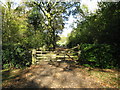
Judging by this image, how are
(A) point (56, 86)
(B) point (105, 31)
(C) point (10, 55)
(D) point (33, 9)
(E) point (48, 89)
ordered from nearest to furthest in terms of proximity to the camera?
(E) point (48, 89)
(A) point (56, 86)
(C) point (10, 55)
(B) point (105, 31)
(D) point (33, 9)

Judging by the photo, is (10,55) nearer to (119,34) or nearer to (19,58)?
(19,58)

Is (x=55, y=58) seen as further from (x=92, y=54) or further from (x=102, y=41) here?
(x=102, y=41)

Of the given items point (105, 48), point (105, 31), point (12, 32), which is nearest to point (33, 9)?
point (12, 32)

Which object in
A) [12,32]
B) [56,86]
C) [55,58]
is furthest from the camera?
[12,32]

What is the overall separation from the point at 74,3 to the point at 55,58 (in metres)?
12.9

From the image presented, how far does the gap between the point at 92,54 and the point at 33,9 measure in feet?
46.8

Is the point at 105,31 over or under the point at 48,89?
over

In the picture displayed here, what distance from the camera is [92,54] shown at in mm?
6594

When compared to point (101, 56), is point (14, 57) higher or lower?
higher

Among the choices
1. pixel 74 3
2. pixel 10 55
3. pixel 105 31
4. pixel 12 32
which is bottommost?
pixel 10 55

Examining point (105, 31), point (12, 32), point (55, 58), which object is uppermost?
point (12, 32)

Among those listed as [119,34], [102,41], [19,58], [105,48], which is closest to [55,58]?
[19,58]

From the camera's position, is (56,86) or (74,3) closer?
(56,86)

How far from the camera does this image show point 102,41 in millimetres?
8578
